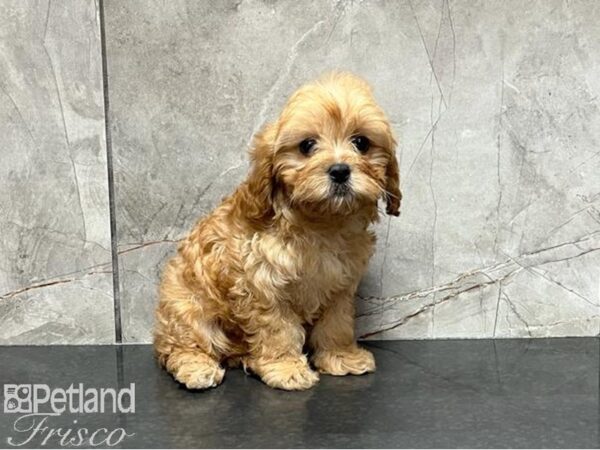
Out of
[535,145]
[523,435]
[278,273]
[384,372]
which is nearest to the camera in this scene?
[523,435]

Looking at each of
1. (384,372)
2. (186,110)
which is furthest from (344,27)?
(384,372)

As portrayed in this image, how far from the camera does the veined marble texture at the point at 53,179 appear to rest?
229 centimetres

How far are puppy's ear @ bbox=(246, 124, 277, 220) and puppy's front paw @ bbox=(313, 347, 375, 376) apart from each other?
431 millimetres

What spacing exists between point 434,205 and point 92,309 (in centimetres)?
105

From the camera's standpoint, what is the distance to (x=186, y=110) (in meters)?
2.34

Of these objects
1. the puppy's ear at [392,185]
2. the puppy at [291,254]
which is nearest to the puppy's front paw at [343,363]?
the puppy at [291,254]

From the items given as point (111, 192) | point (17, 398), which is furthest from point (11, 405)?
point (111, 192)

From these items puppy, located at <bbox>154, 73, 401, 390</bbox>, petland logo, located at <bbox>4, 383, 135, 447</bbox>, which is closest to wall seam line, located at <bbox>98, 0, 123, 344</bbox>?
puppy, located at <bbox>154, 73, 401, 390</bbox>

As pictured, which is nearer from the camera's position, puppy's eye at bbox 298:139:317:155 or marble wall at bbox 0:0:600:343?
puppy's eye at bbox 298:139:317:155

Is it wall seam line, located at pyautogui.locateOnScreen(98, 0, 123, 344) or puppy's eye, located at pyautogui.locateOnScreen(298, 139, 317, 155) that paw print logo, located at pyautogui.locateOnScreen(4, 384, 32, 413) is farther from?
puppy's eye, located at pyautogui.locateOnScreen(298, 139, 317, 155)

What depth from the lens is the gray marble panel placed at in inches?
90.5

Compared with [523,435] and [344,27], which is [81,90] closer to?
[344,27]

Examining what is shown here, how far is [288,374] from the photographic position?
2.09m

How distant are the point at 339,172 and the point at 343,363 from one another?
0.58 meters
